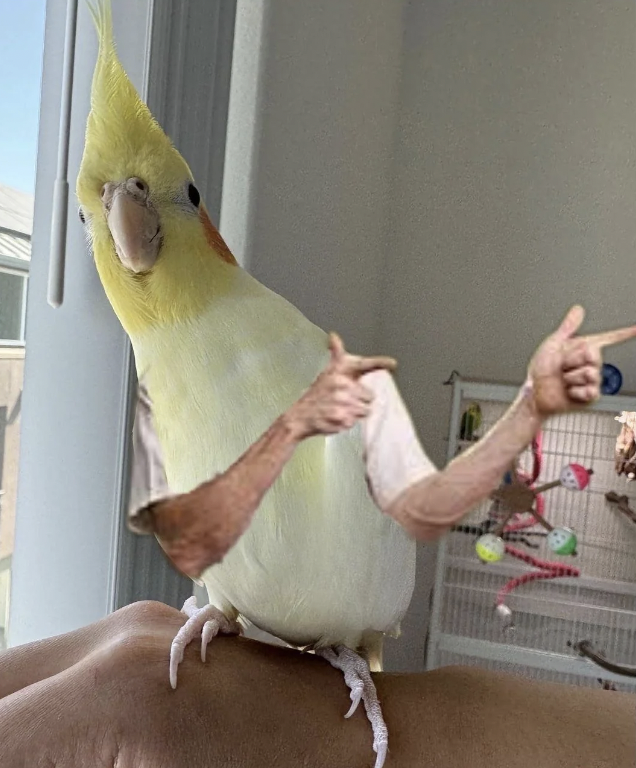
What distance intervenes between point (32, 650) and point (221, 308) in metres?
0.45

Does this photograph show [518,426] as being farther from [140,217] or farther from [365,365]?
[140,217]

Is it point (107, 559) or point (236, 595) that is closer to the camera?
point (236, 595)

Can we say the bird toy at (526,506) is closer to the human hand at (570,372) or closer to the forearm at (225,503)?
the human hand at (570,372)

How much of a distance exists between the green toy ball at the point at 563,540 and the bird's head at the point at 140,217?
345 millimetres

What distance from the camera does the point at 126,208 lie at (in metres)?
0.51

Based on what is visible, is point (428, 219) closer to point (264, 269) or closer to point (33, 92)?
point (264, 269)

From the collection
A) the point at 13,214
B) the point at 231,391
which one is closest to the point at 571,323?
the point at 231,391

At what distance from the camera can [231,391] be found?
0.49 m

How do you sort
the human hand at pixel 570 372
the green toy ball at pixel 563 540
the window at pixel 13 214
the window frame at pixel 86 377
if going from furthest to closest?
1. the window at pixel 13 214
2. the window frame at pixel 86 377
3. the green toy ball at pixel 563 540
4. the human hand at pixel 570 372

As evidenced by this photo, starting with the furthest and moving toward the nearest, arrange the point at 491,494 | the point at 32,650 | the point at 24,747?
1. the point at 32,650
2. the point at 24,747
3. the point at 491,494

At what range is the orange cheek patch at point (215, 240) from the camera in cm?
54

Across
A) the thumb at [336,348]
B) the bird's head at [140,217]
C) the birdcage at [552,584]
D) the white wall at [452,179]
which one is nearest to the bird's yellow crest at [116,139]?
the bird's head at [140,217]

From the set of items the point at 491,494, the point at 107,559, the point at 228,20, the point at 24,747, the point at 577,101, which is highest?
the point at 228,20

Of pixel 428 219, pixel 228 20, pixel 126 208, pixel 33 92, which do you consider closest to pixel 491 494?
pixel 428 219
